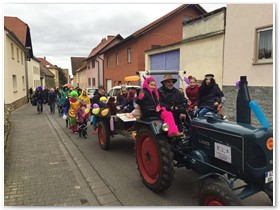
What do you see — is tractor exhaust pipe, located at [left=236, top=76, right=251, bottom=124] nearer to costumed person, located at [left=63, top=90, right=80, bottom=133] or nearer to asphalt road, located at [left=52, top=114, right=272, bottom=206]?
asphalt road, located at [left=52, top=114, right=272, bottom=206]

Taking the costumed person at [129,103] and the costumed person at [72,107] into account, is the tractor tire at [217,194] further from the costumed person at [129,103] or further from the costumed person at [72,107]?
the costumed person at [72,107]

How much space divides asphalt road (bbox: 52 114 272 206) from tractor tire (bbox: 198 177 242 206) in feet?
1.52

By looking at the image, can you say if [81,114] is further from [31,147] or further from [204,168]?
[204,168]

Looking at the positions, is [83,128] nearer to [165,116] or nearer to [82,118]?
[82,118]

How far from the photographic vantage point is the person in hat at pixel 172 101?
4.02m

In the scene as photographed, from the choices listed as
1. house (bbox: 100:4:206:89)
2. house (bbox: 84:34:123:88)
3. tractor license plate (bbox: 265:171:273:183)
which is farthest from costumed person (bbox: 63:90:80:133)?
house (bbox: 84:34:123:88)

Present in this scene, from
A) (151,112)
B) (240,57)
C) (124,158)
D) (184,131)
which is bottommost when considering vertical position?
(124,158)

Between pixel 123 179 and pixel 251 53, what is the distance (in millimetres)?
7334

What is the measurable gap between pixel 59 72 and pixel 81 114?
8118 centimetres

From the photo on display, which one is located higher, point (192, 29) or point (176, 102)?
point (192, 29)

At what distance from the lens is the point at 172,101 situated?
159 inches

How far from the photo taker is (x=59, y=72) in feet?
276

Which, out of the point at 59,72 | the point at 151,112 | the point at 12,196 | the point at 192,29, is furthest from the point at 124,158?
the point at 59,72

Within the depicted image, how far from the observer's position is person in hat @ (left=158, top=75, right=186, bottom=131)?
158 inches
